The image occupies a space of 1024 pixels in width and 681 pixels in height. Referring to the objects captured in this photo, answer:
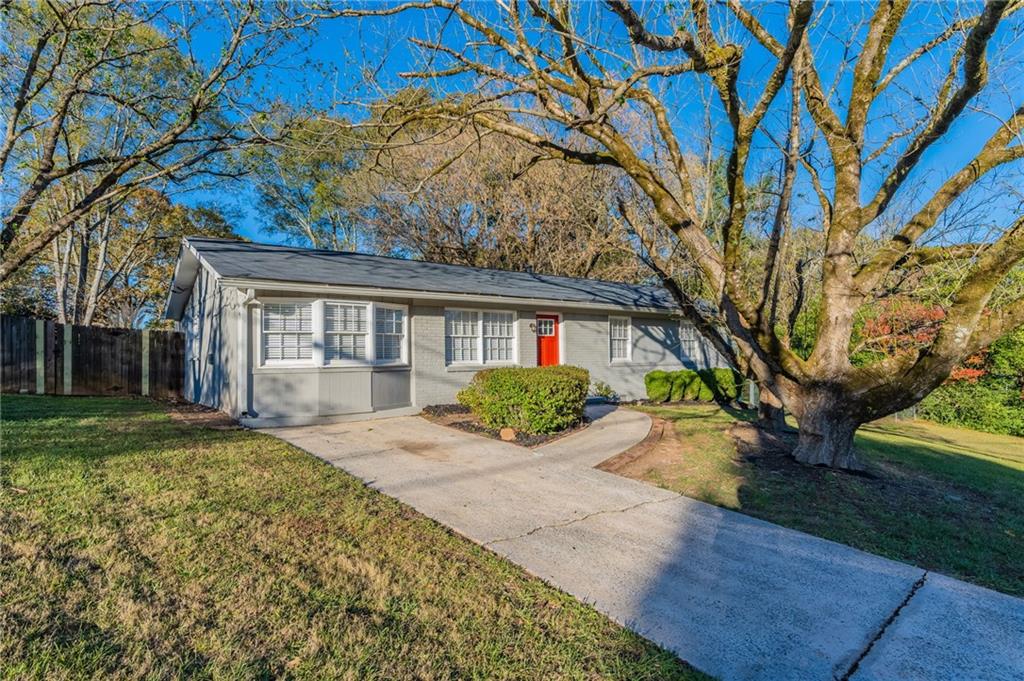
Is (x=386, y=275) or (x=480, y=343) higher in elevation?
(x=386, y=275)

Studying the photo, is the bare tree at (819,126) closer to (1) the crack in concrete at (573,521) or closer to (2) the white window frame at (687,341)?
(1) the crack in concrete at (573,521)

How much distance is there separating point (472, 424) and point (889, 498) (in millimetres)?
6446

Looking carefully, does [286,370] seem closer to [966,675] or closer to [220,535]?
[220,535]

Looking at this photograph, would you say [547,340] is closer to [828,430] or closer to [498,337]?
[498,337]

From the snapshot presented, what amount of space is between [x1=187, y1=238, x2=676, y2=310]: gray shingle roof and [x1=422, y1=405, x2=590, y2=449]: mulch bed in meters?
2.65

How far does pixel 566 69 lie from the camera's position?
696cm

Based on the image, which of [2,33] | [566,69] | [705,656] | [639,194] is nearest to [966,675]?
[705,656]

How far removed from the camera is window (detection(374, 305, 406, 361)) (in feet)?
35.7

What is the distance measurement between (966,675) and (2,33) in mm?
16118

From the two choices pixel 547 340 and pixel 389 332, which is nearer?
pixel 389 332

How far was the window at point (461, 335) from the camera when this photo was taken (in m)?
12.1

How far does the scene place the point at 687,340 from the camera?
17562 mm

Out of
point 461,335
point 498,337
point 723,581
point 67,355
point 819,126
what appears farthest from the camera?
point 67,355

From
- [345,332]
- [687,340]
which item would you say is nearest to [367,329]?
[345,332]
